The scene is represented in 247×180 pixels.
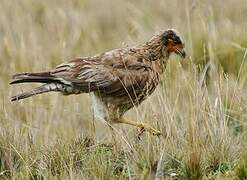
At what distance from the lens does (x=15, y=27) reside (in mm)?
11312

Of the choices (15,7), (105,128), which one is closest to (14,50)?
(15,7)

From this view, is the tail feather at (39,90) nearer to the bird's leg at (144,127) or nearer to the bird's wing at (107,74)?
the bird's wing at (107,74)

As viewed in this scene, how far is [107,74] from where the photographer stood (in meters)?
6.72

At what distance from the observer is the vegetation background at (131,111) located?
5910mm

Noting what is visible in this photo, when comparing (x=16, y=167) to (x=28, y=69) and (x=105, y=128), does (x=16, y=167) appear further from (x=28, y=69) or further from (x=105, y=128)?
(x=28, y=69)

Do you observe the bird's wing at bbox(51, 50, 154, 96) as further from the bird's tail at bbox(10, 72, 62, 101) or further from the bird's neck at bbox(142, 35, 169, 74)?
the bird's neck at bbox(142, 35, 169, 74)

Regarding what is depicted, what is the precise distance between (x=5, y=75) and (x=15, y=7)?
252cm

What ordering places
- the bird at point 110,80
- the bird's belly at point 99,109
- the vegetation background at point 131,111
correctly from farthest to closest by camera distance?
1. the bird's belly at point 99,109
2. the bird at point 110,80
3. the vegetation background at point 131,111

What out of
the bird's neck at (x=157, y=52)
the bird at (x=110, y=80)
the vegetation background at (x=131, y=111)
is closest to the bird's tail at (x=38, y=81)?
the bird at (x=110, y=80)

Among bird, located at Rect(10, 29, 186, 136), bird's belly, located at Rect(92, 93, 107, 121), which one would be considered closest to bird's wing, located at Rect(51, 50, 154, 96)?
bird, located at Rect(10, 29, 186, 136)

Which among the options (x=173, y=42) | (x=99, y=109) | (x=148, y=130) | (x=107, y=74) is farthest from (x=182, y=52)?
(x=148, y=130)

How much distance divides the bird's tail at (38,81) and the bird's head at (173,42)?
1.01 m

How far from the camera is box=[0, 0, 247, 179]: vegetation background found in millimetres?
5910

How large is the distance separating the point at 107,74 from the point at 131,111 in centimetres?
141
